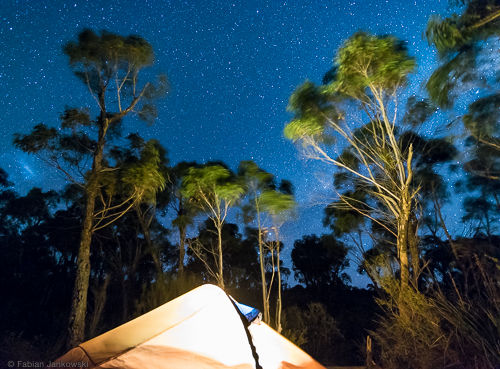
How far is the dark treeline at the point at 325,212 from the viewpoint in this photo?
5.52 m

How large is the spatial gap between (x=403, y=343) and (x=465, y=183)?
53.9 ft

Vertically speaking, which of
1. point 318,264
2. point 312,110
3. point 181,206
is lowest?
point 318,264

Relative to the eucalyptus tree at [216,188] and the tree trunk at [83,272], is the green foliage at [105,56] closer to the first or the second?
the tree trunk at [83,272]

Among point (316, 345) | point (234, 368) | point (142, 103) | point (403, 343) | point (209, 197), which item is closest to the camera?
point (234, 368)

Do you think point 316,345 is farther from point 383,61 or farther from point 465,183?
point 465,183

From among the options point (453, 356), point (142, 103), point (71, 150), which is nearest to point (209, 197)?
point (142, 103)

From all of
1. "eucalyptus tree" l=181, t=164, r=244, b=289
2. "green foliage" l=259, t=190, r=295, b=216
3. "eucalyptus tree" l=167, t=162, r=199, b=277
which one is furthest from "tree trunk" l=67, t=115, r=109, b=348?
"green foliage" l=259, t=190, r=295, b=216

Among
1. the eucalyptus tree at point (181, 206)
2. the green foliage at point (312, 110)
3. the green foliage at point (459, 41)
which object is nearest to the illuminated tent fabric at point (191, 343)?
the green foliage at point (459, 41)

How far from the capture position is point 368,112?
888 cm

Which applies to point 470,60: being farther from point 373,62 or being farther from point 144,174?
point 144,174

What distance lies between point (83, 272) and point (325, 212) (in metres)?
13.1

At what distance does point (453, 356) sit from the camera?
4.60 m

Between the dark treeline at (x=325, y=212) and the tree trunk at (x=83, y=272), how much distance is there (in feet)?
0.10

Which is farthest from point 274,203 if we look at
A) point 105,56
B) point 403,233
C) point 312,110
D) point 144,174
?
point 105,56
